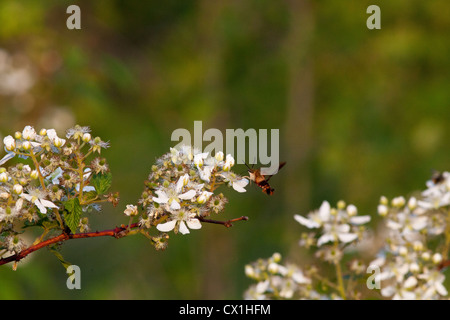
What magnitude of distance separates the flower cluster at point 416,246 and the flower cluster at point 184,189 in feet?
2.36

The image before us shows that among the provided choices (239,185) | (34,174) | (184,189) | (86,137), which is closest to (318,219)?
(239,185)

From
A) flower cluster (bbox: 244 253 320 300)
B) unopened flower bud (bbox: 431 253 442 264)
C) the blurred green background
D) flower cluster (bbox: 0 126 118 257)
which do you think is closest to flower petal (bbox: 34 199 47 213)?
flower cluster (bbox: 0 126 118 257)

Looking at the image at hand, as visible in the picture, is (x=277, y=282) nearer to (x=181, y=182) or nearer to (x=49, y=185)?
(x=181, y=182)

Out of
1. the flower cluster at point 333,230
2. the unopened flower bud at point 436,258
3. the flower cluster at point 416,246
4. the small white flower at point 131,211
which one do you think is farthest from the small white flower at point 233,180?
the unopened flower bud at point 436,258

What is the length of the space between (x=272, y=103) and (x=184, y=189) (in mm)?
6697

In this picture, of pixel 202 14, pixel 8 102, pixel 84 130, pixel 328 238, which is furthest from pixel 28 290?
pixel 202 14

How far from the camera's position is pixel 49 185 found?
5.08ft

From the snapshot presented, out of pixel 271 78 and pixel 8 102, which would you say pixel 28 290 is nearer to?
pixel 8 102

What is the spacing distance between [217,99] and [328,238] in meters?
5.16

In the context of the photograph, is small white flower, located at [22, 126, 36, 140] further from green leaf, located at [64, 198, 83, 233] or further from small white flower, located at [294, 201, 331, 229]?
small white flower, located at [294, 201, 331, 229]

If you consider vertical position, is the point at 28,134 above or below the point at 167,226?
above

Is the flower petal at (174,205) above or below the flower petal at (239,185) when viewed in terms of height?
below

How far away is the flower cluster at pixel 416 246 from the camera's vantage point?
2.10 m

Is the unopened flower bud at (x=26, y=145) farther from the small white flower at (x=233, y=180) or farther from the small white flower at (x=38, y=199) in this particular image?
the small white flower at (x=233, y=180)
